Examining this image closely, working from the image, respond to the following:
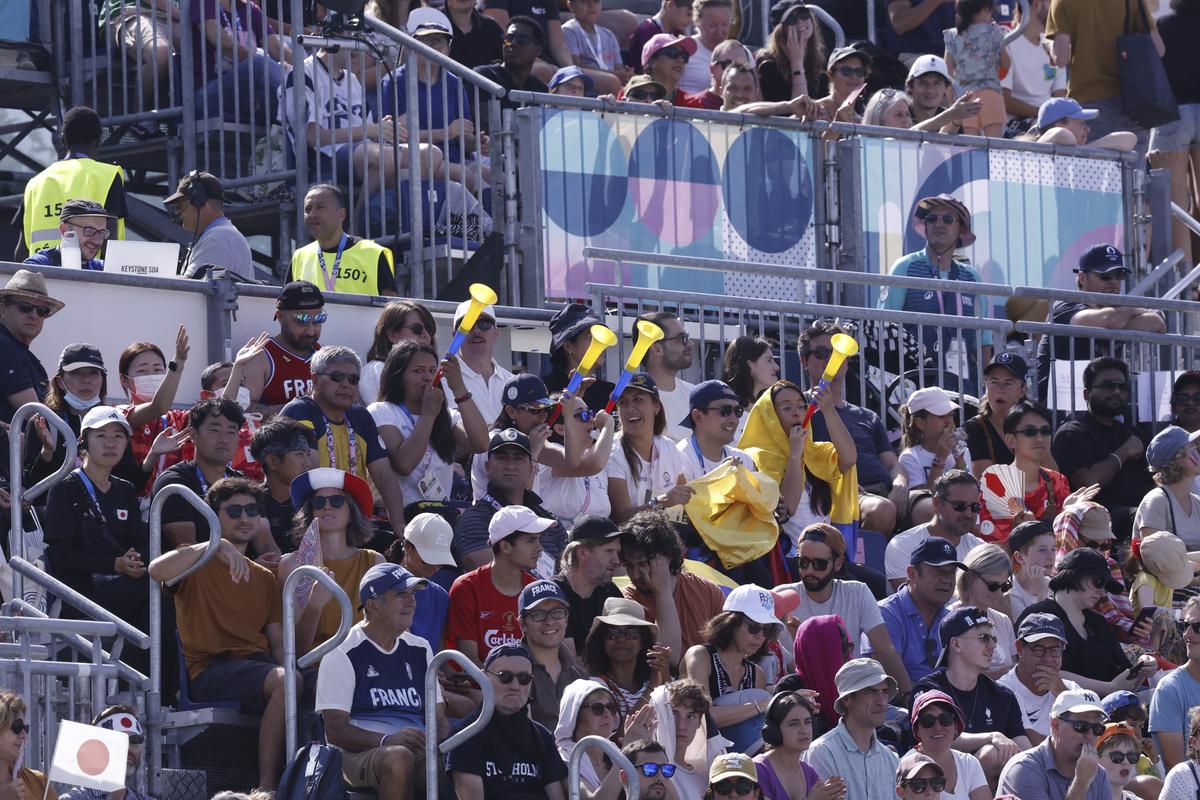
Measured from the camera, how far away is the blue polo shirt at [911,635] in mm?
12766

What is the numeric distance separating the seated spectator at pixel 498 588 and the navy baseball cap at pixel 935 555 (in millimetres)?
2202

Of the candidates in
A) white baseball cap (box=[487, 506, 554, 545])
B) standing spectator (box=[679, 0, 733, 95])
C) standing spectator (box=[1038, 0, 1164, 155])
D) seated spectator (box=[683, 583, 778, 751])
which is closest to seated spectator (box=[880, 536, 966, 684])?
seated spectator (box=[683, 583, 778, 751])

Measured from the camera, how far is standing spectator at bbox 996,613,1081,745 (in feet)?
41.4

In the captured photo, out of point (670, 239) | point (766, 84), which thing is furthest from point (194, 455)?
point (766, 84)

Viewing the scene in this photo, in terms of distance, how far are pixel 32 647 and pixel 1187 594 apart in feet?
22.0

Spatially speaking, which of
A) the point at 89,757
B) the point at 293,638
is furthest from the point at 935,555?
the point at 89,757

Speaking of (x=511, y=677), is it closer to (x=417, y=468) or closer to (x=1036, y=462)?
(x=417, y=468)

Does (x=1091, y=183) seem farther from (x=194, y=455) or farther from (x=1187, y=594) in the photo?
(x=194, y=455)

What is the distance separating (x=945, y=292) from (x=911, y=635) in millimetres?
3470

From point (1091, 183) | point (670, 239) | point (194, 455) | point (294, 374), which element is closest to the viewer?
point (194, 455)

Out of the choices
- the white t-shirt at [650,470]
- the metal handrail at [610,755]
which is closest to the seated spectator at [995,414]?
the white t-shirt at [650,470]

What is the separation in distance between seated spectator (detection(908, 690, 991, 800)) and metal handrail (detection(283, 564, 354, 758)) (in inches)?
120

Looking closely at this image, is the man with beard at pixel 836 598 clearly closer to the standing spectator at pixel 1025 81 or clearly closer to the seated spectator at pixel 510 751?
the seated spectator at pixel 510 751

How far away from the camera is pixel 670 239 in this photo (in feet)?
52.2
